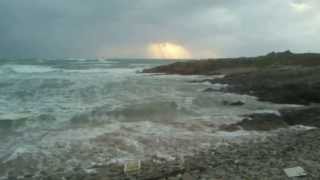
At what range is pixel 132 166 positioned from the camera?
48.1 ft

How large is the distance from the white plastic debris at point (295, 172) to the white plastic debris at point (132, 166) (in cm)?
418

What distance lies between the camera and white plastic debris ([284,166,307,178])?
12577mm

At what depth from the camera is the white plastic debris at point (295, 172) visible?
1258 centimetres

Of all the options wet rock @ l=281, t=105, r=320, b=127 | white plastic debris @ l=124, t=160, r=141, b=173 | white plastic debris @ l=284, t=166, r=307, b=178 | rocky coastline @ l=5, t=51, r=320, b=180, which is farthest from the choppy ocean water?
white plastic debris @ l=284, t=166, r=307, b=178

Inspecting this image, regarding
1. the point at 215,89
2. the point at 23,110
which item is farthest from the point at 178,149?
the point at 215,89

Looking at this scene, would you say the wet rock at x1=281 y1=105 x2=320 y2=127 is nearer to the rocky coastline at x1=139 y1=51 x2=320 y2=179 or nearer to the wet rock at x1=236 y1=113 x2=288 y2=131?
the rocky coastline at x1=139 y1=51 x2=320 y2=179

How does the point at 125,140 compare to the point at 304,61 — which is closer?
the point at 125,140

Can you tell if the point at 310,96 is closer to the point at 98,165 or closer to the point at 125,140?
the point at 125,140

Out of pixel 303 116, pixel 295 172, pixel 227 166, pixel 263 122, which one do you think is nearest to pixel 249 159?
pixel 227 166

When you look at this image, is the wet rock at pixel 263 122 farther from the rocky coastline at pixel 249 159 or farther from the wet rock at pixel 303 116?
the wet rock at pixel 303 116

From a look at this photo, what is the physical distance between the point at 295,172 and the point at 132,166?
4703 millimetres

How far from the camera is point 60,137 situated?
19.8 m

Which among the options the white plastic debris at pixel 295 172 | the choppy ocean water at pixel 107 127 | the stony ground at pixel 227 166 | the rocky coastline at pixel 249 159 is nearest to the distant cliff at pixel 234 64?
the choppy ocean water at pixel 107 127

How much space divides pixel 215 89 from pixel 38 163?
2685 centimetres
